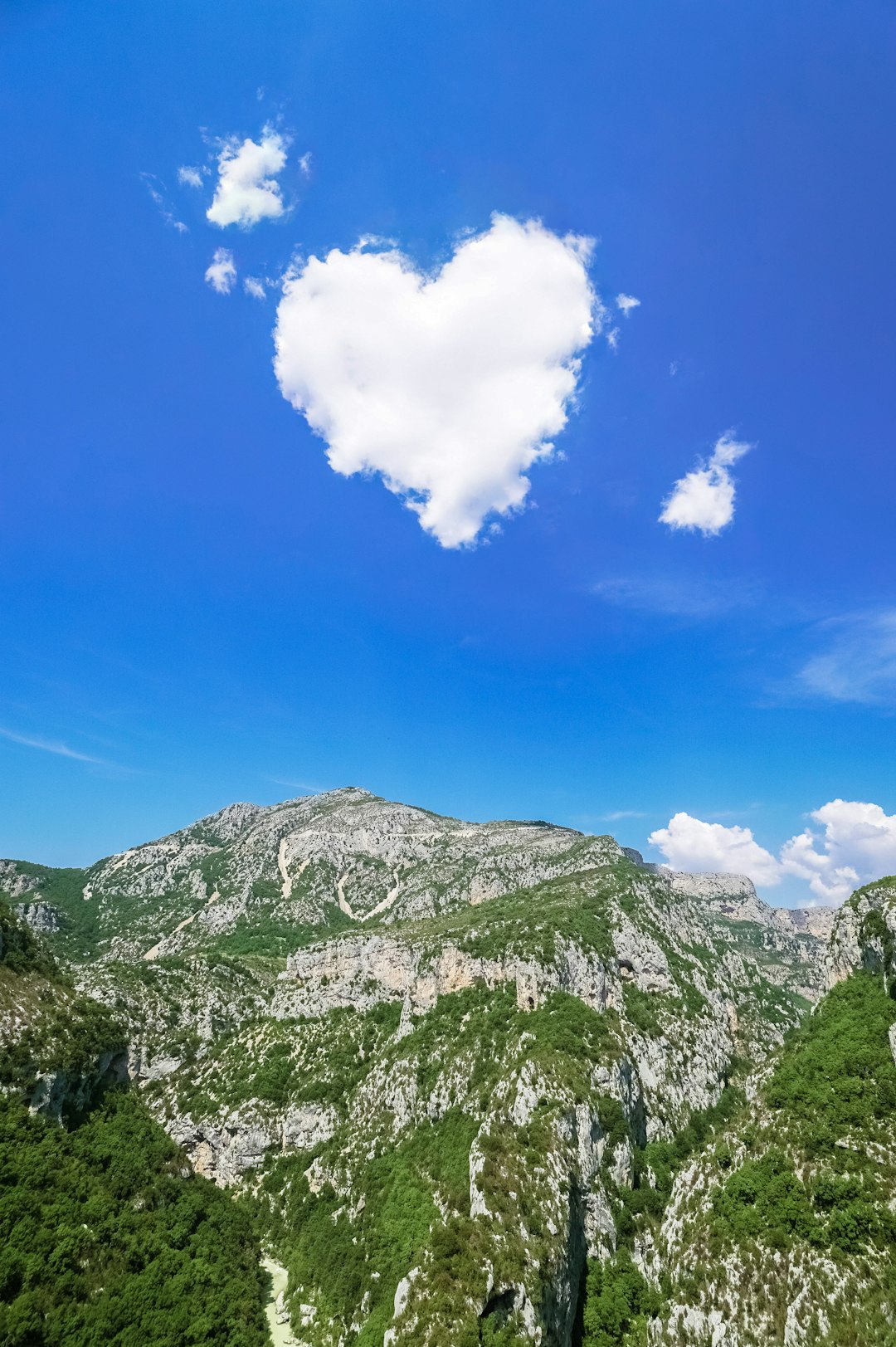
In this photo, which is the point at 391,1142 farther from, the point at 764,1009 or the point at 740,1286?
the point at 764,1009

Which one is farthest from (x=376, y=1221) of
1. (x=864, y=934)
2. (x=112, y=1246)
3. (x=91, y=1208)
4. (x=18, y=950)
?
(x=864, y=934)

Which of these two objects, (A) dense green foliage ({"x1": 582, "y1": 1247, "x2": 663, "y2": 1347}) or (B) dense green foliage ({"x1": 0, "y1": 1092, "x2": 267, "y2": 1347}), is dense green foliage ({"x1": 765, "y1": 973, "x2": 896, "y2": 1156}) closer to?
(A) dense green foliage ({"x1": 582, "y1": 1247, "x2": 663, "y2": 1347})

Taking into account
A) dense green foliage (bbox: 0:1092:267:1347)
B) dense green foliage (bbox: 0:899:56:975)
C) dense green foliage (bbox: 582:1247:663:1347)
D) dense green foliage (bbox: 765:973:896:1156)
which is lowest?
dense green foliage (bbox: 582:1247:663:1347)

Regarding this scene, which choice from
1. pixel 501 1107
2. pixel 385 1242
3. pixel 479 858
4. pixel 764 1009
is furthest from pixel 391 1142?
pixel 479 858

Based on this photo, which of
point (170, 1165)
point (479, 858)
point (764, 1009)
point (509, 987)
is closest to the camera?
point (170, 1165)

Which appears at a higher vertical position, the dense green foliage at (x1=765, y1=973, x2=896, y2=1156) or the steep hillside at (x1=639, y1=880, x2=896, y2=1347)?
the dense green foliage at (x1=765, y1=973, x2=896, y2=1156)

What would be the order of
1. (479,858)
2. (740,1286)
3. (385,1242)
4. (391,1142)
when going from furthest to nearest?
(479,858)
(391,1142)
(385,1242)
(740,1286)

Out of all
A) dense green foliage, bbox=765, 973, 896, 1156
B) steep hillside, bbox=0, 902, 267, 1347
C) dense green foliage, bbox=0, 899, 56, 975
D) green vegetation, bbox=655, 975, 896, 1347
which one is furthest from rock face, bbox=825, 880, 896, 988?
dense green foliage, bbox=0, 899, 56, 975
